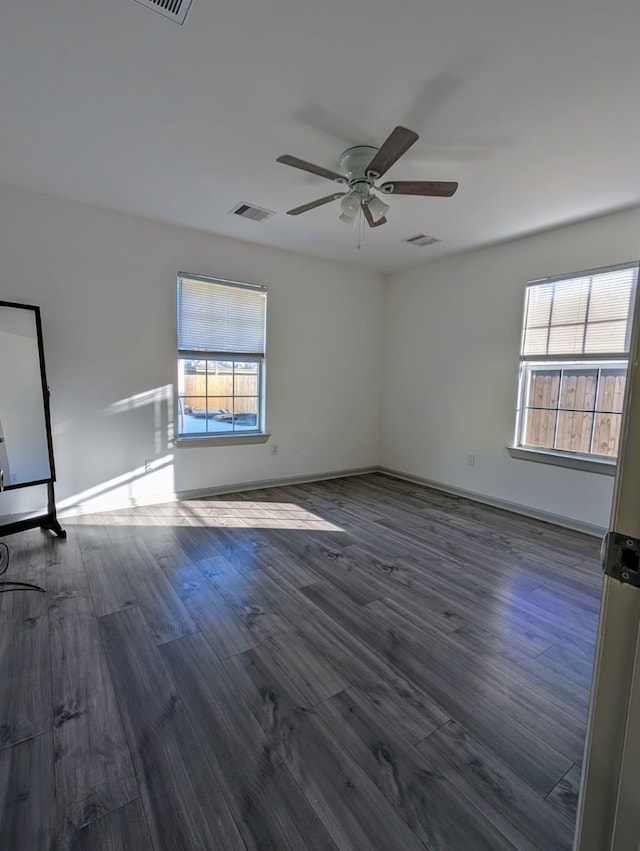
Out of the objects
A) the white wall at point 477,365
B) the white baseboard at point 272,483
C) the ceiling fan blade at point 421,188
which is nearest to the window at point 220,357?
the white baseboard at point 272,483

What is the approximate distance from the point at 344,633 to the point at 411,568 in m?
0.90

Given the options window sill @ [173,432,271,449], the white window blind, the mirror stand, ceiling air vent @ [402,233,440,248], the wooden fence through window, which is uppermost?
ceiling air vent @ [402,233,440,248]

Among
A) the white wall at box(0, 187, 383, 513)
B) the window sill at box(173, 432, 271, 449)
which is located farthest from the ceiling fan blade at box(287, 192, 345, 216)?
the window sill at box(173, 432, 271, 449)

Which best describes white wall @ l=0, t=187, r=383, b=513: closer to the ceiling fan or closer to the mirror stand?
the mirror stand

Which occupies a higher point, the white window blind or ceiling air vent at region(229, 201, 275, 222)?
ceiling air vent at region(229, 201, 275, 222)

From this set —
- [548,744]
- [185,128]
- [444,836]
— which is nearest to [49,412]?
[185,128]

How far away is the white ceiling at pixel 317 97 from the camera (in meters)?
1.64

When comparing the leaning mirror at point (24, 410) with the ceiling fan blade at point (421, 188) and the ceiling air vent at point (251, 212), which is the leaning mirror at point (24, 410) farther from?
the ceiling fan blade at point (421, 188)

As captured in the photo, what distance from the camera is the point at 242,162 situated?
8.75 ft

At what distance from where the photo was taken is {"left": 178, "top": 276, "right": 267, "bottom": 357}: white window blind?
13.2 ft

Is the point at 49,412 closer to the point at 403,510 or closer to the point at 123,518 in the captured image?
the point at 123,518

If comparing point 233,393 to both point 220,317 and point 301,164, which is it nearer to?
point 220,317

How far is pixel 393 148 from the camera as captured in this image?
202 centimetres

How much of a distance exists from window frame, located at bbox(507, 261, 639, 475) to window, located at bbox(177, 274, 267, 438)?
2.75m
